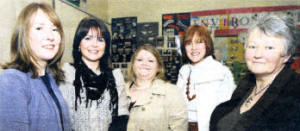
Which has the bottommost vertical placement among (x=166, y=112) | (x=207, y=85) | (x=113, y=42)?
(x=166, y=112)

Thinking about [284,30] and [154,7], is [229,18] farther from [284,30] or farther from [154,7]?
[284,30]

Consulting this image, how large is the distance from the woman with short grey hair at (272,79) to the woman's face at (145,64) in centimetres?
59

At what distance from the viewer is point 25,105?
1.87 feet

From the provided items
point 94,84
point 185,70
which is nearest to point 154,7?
point 185,70

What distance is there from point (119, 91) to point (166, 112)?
34 centimetres

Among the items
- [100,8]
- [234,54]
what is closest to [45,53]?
[100,8]

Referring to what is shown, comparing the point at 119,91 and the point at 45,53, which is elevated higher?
the point at 45,53

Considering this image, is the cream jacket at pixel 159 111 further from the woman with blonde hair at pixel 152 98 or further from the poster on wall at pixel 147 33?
the poster on wall at pixel 147 33

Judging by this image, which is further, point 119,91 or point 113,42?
point 113,42

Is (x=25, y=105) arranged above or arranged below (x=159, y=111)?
above

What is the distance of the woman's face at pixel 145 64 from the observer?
124cm

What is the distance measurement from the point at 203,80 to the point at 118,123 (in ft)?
1.95

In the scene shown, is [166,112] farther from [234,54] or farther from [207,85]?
[234,54]

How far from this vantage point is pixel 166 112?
3.96ft
